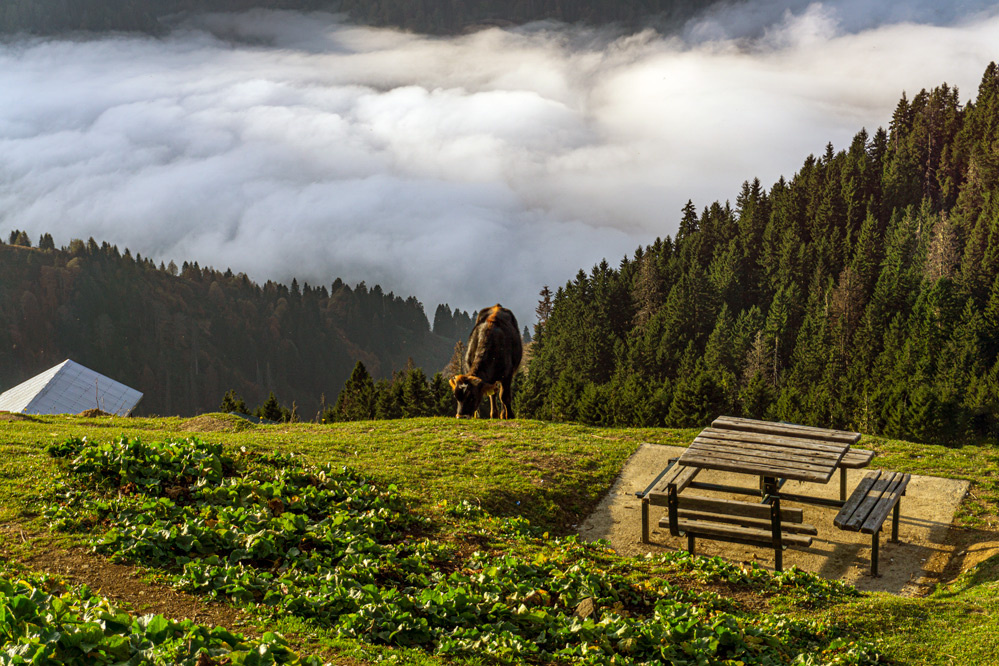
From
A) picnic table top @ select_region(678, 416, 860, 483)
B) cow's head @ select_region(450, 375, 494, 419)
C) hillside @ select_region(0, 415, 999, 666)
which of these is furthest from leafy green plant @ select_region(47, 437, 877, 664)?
cow's head @ select_region(450, 375, 494, 419)

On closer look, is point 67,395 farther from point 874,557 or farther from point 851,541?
point 874,557

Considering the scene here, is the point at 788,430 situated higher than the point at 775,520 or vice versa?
the point at 788,430

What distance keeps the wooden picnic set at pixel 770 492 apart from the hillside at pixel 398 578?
1.01 m

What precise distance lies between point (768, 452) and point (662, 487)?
1.80 meters

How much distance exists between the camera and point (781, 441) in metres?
13.7

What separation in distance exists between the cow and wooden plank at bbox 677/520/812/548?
10.2m

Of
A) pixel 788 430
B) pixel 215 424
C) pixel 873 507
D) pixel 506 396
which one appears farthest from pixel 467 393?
pixel 873 507

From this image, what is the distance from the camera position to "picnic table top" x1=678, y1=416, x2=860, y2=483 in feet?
39.8

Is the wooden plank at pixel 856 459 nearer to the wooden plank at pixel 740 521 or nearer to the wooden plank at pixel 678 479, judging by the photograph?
the wooden plank at pixel 740 521

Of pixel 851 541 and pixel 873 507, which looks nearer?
pixel 873 507

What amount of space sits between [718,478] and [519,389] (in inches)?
2982

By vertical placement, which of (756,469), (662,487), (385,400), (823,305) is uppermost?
(756,469)

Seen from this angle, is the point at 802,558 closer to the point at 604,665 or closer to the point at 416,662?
the point at 604,665

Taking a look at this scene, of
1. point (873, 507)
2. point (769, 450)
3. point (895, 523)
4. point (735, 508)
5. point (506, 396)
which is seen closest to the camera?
point (735, 508)
